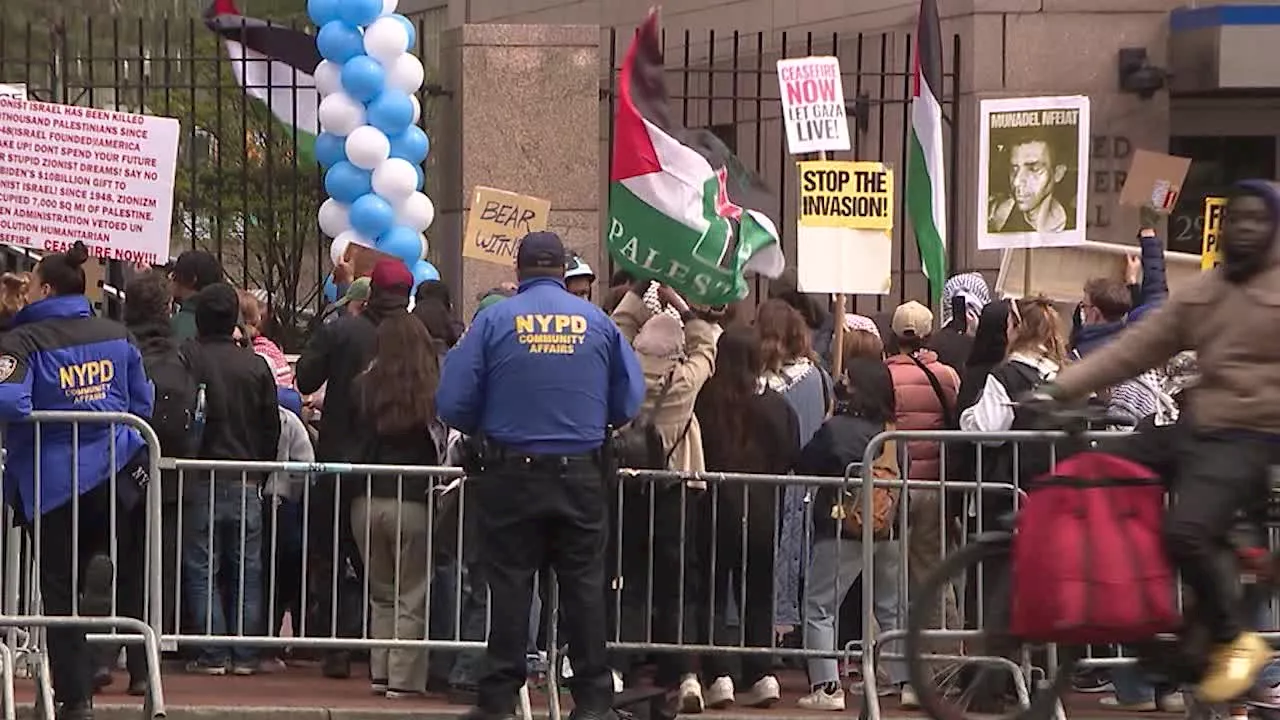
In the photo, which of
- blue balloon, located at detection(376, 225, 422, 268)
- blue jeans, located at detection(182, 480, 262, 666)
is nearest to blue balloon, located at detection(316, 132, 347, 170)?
blue balloon, located at detection(376, 225, 422, 268)

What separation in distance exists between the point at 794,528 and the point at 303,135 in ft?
37.3

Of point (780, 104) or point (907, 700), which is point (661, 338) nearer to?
point (907, 700)

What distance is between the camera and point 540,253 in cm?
1024

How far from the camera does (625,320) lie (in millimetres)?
11945

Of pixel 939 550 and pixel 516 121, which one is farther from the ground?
pixel 516 121

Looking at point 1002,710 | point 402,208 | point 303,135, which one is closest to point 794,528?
Answer: point 1002,710

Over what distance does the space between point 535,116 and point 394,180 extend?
1327 millimetres

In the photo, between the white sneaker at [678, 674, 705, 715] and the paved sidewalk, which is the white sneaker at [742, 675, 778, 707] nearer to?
the paved sidewalk

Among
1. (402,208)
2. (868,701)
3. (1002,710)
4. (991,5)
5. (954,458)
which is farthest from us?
(991,5)

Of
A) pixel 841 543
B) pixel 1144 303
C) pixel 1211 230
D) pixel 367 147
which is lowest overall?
pixel 841 543

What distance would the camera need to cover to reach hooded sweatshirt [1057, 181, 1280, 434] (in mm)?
8812

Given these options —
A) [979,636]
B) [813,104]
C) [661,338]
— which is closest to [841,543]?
[661,338]

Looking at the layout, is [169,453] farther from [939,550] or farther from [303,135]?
[303,135]

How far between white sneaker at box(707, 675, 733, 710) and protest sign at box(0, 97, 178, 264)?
13.1 feet
